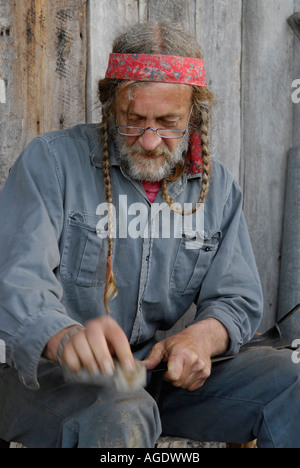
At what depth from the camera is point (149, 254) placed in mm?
2422

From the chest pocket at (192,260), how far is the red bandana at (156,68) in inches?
22.4

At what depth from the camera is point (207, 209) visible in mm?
2592

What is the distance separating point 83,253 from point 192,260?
458 millimetres

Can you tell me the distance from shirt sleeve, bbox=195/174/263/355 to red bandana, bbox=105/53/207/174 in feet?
1.67

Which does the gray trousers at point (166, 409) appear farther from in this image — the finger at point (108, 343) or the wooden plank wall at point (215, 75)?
the wooden plank wall at point (215, 75)

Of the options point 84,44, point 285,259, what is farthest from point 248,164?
point 84,44

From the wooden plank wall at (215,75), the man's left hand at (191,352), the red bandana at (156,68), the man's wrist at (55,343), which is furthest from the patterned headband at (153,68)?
the man's wrist at (55,343)

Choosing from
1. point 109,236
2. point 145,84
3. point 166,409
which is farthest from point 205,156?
point 166,409

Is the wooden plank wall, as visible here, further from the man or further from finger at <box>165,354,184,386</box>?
finger at <box>165,354,184,386</box>

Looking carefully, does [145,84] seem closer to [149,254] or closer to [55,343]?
[149,254]

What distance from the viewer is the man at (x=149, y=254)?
80.2 inches

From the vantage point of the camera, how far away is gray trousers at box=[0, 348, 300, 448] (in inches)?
70.1
